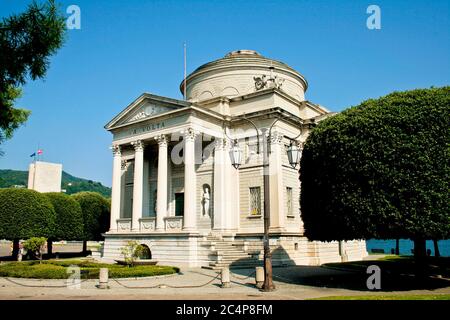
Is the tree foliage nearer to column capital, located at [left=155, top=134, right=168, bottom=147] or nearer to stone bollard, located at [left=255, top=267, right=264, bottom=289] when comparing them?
stone bollard, located at [left=255, top=267, right=264, bottom=289]

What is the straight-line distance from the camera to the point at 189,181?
29391 mm

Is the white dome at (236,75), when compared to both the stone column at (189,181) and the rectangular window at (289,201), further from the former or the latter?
the rectangular window at (289,201)

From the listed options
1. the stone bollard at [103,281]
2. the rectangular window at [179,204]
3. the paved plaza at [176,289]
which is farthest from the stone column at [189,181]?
the stone bollard at [103,281]

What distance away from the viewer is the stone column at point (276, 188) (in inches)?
1151

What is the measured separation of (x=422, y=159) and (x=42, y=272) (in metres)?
18.8

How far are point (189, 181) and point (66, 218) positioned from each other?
18824 mm

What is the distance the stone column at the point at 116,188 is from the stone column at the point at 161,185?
5.18 m

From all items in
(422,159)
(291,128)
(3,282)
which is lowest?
(3,282)

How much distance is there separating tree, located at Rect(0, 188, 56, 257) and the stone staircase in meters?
18.6

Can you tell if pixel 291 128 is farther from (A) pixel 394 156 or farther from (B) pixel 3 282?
(B) pixel 3 282

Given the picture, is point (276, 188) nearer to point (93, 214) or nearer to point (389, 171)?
point (389, 171)

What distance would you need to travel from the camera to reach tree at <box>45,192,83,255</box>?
41.0 m

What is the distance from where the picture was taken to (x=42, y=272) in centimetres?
2083
